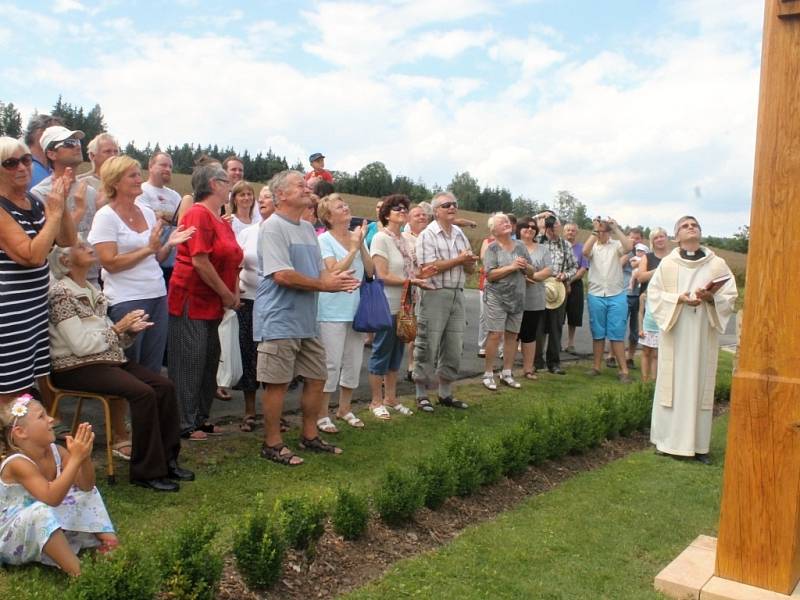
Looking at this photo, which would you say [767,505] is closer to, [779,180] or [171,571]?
[779,180]

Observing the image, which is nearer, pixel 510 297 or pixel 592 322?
pixel 510 297

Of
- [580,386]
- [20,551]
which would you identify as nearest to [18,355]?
[20,551]

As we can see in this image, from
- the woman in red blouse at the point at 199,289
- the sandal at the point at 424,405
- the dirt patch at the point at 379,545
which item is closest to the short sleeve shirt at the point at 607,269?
the sandal at the point at 424,405

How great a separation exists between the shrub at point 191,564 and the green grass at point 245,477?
166 mm

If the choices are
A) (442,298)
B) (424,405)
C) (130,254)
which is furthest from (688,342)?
(130,254)

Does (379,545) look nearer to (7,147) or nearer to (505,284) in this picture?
(7,147)

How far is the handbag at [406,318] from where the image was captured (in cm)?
761

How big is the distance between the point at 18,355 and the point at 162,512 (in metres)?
1.28

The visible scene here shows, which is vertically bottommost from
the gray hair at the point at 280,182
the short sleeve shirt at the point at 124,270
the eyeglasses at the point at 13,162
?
the short sleeve shirt at the point at 124,270

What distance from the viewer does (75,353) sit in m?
4.84

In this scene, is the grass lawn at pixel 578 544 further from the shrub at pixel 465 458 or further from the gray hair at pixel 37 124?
the gray hair at pixel 37 124

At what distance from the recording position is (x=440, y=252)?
8.05m

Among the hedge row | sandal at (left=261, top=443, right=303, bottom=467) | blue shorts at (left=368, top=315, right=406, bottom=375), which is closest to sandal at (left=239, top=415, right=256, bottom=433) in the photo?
sandal at (left=261, top=443, right=303, bottom=467)

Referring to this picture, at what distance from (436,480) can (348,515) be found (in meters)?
0.88
